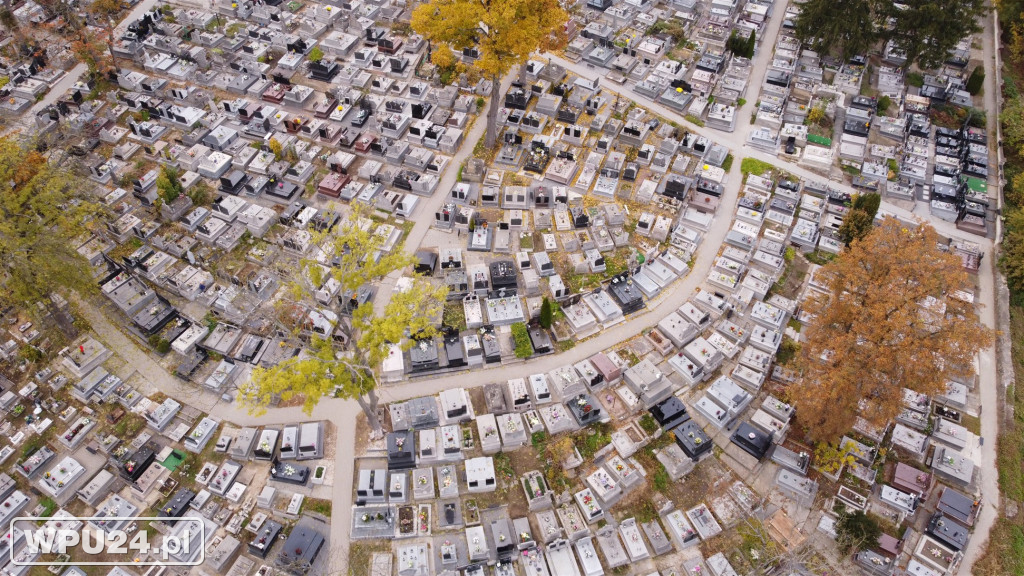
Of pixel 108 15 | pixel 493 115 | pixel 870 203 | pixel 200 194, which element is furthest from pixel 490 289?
pixel 108 15

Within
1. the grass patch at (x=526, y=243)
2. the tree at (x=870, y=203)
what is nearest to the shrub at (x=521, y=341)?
the grass patch at (x=526, y=243)

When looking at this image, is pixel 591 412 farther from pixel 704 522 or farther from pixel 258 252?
pixel 258 252

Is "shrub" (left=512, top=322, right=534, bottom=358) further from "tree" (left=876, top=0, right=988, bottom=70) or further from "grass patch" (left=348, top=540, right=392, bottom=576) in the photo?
"tree" (left=876, top=0, right=988, bottom=70)

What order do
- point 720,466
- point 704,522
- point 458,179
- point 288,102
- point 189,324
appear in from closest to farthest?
1. point 704,522
2. point 720,466
3. point 189,324
4. point 458,179
5. point 288,102

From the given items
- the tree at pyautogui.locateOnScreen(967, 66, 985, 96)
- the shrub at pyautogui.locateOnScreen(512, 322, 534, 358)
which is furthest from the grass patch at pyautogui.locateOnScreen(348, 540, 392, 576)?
the tree at pyautogui.locateOnScreen(967, 66, 985, 96)

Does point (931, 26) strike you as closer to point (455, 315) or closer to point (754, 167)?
point (754, 167)

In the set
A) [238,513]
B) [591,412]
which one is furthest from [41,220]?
[591,412]

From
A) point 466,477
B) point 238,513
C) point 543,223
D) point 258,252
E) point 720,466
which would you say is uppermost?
point 543,223
